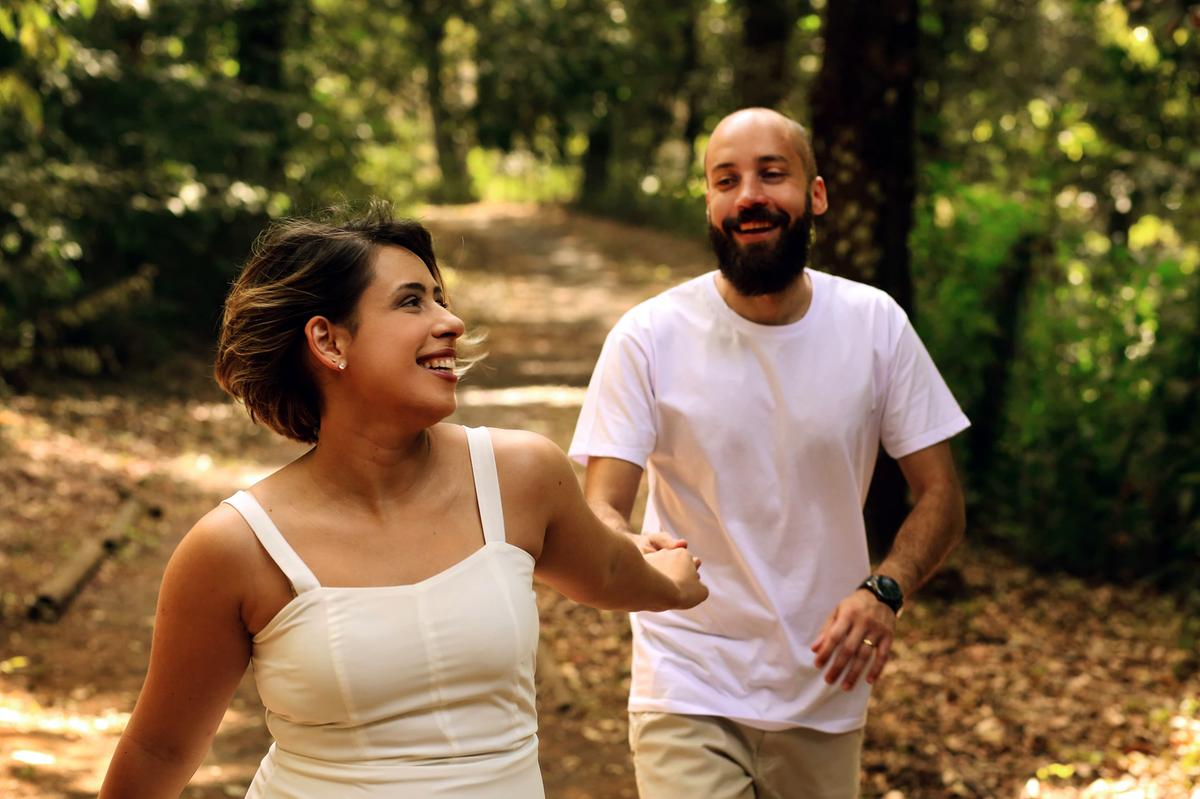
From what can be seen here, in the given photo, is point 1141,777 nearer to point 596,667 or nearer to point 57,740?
point 596,667

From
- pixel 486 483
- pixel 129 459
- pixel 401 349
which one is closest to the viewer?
pixel 401 349

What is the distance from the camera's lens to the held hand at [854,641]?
3389 mm

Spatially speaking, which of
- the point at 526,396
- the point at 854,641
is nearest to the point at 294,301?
the point at 854,641

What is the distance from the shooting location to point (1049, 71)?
22.5 m

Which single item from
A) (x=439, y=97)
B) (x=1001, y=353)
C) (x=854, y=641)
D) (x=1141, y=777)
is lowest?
(x=1141, y=777)

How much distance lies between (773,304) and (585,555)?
1.18 meters

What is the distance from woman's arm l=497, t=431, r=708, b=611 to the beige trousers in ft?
1.78

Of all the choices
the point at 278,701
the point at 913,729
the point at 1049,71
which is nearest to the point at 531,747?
the point at 278,701

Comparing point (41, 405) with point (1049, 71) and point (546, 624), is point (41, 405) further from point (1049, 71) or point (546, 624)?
point (1049, 71)

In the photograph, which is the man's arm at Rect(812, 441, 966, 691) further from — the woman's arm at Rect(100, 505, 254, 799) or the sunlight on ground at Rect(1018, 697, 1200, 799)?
the sunlight on ground at Rect(1018, 697, 1200, 799)

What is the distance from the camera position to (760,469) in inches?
143

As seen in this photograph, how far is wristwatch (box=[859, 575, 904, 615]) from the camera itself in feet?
11.4

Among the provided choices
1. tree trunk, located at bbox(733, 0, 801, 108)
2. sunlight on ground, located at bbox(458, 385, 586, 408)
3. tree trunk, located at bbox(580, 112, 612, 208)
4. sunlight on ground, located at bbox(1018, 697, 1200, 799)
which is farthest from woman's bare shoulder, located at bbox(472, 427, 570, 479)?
tree trunk, located at bbox(580, 112, 612, 208)

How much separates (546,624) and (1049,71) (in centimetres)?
1719
